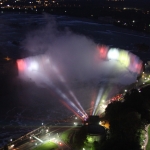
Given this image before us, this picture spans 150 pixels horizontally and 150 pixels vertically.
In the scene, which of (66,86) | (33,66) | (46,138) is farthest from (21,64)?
(46,138)

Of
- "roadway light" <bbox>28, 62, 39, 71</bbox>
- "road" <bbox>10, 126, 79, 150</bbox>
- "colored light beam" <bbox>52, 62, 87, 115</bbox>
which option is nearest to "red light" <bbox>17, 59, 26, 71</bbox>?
"roadway light" <bbox>28, 62, 39, 71</bbox>

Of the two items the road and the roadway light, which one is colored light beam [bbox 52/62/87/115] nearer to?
the roadway light

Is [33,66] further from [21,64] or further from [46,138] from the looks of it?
[46,138]

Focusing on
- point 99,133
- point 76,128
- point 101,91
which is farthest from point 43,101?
point 99,133

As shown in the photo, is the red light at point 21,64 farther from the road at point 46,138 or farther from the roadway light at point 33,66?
the road at point 46,138

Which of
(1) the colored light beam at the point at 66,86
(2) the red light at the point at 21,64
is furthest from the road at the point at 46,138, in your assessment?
(2) the red light at the point at 21,64

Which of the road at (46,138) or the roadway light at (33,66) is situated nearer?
the road at (46,138)

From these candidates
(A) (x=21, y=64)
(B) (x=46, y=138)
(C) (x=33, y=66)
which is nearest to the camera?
(B) (x=46, y=138)

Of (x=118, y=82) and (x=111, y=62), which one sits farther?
(x=111, y=62)

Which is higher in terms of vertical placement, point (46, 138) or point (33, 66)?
point (46, 138)

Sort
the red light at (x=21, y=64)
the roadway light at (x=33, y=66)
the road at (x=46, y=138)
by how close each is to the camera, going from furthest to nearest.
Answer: the roadway light at (x=33, y=66) → the red light at (x=21, y=64) → the road at (x=46, y=138)

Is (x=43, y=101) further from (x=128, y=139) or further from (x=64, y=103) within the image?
(x=128, y=139)
